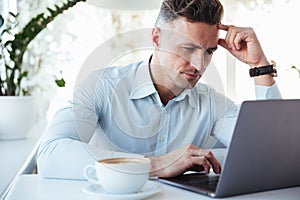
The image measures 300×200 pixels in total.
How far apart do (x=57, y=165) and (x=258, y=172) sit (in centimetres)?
43

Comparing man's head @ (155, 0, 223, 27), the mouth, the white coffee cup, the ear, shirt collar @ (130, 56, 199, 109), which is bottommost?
the white coffee cup

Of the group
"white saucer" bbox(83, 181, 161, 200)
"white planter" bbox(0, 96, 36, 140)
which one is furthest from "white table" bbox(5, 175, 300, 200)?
"white planter" bbox(0, 96, 36, 140)

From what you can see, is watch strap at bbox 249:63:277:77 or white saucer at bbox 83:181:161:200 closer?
white saucer at bbox 83:181:161:200

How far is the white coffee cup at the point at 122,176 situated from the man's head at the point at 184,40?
292 mm

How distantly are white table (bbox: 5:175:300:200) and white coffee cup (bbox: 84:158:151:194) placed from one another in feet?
0.11

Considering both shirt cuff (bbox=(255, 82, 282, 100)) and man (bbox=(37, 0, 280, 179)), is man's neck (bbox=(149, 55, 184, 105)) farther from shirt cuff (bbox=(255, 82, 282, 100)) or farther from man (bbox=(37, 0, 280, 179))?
shirt cuff (bbox=(255, 82, 282, 100))

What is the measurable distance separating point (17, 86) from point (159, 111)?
3.06 ft

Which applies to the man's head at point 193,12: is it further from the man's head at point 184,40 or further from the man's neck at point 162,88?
the man's neck at point 162,88

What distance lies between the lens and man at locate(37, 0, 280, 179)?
1.05 m

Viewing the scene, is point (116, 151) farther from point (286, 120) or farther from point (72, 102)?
point (286, 120)

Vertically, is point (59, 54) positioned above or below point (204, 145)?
above

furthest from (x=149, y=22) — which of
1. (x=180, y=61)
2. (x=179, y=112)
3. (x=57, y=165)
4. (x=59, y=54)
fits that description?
(x=59, y=54)

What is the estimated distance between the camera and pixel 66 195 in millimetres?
887

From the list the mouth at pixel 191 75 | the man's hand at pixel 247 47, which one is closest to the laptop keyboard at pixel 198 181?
the mouth at pixel 191 75
